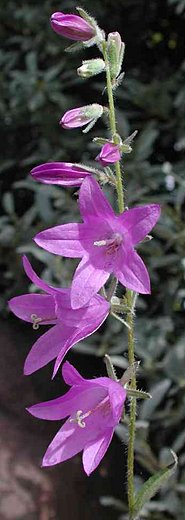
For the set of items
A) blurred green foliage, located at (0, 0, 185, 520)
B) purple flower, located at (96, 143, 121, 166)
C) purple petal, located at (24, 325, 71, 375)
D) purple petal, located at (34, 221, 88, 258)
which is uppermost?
purple flower, located at (96, 143, 121, 166)

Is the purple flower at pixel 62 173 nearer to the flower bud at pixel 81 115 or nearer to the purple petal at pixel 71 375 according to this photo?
the flower bud at pixel 81 115

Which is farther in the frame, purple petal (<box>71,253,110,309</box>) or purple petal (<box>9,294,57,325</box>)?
purple petal (<box>9,294,57,325</box>)

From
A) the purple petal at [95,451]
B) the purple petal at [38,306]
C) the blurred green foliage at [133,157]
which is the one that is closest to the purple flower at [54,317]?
the purple petal at [38,306]

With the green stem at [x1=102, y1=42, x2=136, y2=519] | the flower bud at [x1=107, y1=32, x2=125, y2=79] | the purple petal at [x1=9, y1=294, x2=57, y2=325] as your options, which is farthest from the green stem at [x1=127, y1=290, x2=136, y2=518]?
the flower bud at [x1=107, y1=32, x2=125, y2=79]

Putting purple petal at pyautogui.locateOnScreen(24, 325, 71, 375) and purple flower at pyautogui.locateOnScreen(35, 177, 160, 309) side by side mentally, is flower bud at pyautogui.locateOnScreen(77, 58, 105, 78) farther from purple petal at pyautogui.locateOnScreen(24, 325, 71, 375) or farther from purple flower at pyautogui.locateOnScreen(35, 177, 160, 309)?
purple petal at pyautogui.locateOnScreen(24, 325, 71, 375)

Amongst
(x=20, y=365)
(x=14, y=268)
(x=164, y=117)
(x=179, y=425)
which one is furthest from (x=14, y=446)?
(x=164, y=117)

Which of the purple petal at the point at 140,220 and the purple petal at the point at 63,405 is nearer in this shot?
the purple petal at the point at 140,220

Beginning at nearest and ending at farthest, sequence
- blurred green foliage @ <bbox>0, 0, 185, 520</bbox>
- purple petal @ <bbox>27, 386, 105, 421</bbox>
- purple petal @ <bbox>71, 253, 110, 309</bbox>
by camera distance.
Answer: purple petal @ <bbox>71, 253, 110, 309</bbox>
purple petal @ <bbox>27, 386, 105, 421</bbox>
blurred green foliage @ <bbox>0, 0, 185, 520</bbox>
